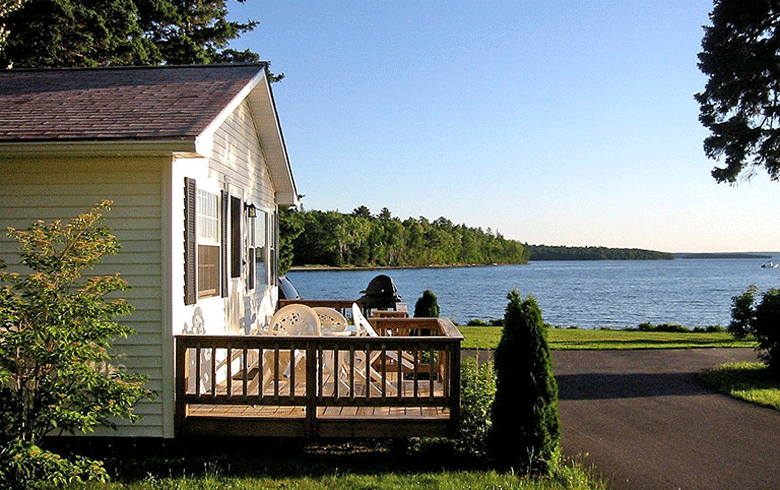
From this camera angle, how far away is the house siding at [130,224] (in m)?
6.36

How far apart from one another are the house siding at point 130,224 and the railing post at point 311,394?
139 centimetres

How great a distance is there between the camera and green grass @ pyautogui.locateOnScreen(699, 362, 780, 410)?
9391 millimetres

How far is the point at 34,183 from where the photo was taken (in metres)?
6.48

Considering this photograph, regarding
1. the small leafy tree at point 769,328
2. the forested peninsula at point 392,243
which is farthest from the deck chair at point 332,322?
the forested peninsula at point 392,243

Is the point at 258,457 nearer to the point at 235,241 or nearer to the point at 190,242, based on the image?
the point at 190,242

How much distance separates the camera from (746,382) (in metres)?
10.6

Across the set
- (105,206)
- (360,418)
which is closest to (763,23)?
(360,418)

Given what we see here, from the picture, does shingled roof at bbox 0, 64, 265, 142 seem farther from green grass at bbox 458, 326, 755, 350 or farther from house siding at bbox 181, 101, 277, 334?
green grass at bbox 458, 326, 755, 350

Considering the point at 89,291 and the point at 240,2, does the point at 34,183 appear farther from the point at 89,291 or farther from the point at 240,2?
the point at 240,2

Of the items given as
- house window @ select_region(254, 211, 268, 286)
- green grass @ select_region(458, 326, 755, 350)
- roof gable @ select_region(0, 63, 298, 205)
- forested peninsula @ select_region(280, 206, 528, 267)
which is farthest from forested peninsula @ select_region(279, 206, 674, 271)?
roof gable @ select_region(0, 63, 298, 205)

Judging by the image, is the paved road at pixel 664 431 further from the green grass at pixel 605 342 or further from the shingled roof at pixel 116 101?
the shingled roof at pixel 116 101

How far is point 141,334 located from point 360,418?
7.41 ft

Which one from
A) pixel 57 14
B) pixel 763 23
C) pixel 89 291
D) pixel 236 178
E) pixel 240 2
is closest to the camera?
pixel 89 291

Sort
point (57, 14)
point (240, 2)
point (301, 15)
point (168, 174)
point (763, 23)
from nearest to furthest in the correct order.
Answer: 1. point (168, 174)
2. point (301, 15)
3. point (763, 23)
4. point (57, 14)
5. point (240, 2)
